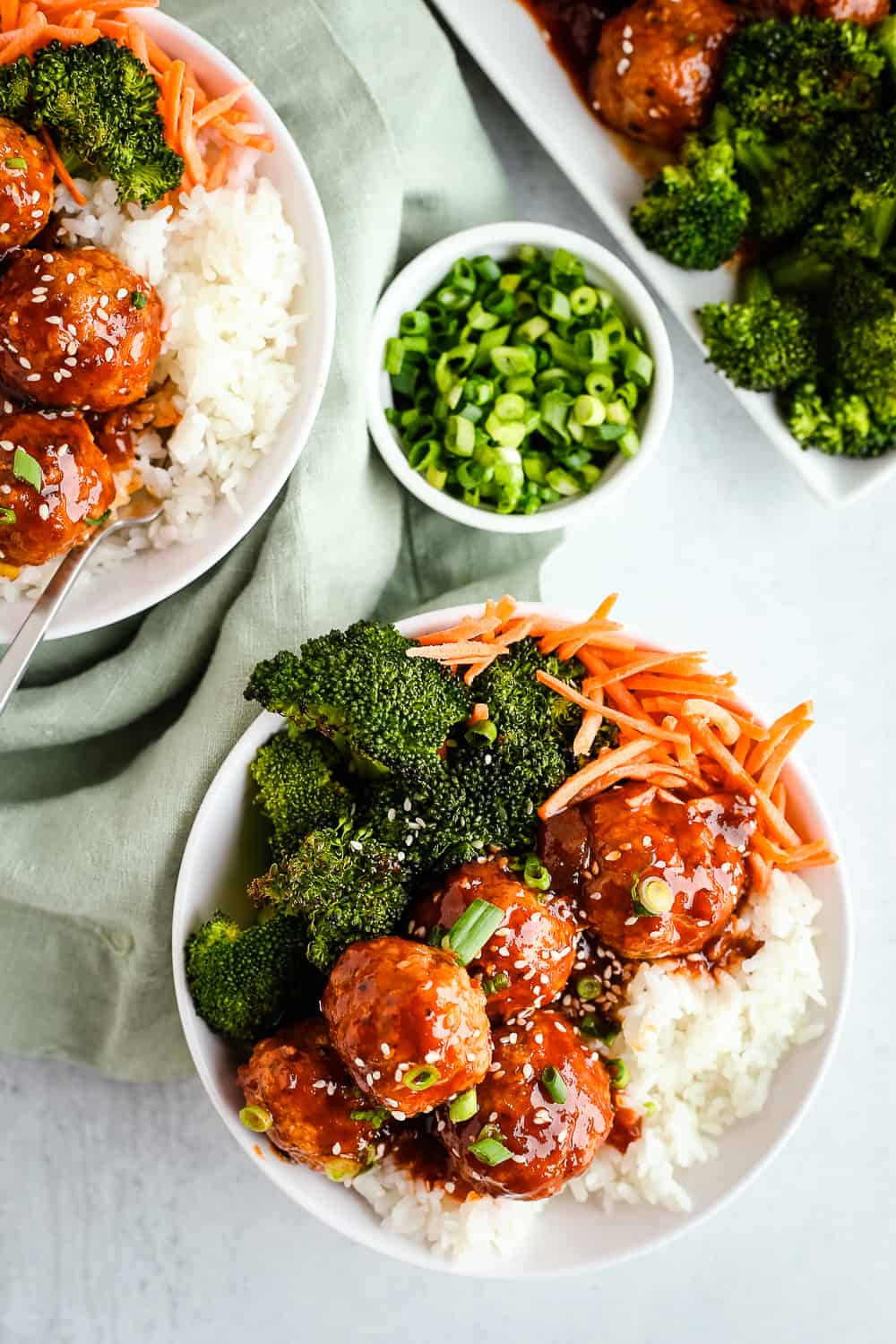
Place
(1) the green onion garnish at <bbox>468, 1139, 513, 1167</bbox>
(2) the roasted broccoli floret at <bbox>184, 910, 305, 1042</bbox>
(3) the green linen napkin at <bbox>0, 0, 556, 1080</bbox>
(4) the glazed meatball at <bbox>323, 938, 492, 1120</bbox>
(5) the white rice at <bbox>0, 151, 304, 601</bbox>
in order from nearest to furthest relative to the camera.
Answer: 1. (4) the glazed meatball at <bbox>323, 938, 492, 1120</bbox>
2. (1) the green onion garnish at <bbox>468, 1139, 513, 1167</bbox>
3. (2) the roasted broccoli floret at <bbox>184, 910, 305, 1042</bbox>
4. (5) the white rice at <bbox>0, 151, 304, 601</bbox>
5. (3) the green linen napkin at <bbox>0, 0, 556, 1080</bbox>

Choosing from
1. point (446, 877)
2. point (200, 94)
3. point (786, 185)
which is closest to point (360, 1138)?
point (446, 877)

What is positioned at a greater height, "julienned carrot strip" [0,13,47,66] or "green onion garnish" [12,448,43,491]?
"julienned carrot strip" [0,13,47,66]

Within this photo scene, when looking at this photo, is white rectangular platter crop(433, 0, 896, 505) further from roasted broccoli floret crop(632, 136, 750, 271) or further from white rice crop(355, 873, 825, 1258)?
Answer: white rice crop(355, 873, 825, 1258)

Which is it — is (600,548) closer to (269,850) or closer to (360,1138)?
(269,850)

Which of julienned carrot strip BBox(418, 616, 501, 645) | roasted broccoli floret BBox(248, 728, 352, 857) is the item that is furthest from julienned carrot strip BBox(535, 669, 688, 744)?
roasted broccoli floret BBox(248, 728, 352, 857)

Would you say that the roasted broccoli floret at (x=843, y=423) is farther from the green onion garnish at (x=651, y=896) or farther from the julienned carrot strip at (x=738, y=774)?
the green onion garnish at (x=651, y=896)

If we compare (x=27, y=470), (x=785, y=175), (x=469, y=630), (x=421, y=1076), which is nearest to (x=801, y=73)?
(x=785, y=175)

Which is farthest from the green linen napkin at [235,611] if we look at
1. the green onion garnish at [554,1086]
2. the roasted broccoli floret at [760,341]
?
the green onion garnish at [554,1086]
